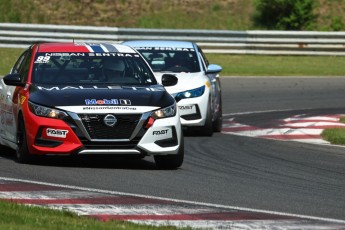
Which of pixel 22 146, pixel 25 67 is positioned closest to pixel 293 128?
pixel 25 67

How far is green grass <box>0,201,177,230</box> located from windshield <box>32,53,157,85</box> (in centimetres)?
450

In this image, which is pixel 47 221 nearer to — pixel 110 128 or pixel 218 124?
pixel 110 128

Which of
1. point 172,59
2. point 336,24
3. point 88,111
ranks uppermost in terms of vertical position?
point 88,111

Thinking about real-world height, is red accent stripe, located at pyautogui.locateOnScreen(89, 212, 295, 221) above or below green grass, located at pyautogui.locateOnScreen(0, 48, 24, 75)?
above

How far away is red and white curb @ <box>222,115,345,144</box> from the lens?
1816 centimetres

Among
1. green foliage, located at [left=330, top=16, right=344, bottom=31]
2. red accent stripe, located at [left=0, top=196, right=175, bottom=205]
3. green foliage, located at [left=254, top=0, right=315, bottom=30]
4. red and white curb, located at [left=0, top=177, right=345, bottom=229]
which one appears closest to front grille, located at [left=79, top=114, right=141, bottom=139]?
red and white curb, located at [left=0, top=177, right=345, bottom=229]

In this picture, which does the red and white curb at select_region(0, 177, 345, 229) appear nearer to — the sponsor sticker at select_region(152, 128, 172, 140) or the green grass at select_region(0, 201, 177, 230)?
the green grass at select_region(0, 201, 177, 230)

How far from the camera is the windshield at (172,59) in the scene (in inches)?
749

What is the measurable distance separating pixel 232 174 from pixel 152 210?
10.5 feet

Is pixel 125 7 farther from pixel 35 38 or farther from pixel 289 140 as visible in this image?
pixel 289 140

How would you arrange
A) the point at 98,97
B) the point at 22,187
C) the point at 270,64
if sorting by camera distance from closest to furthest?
the point at 22,187, the point at 98,97, the point at 270,64

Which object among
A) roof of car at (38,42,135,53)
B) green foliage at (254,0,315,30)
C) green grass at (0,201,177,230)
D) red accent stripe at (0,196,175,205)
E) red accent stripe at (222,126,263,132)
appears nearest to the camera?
green grass at (0,201,177,230)

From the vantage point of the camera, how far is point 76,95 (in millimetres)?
13219

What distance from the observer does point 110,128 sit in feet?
42.6
